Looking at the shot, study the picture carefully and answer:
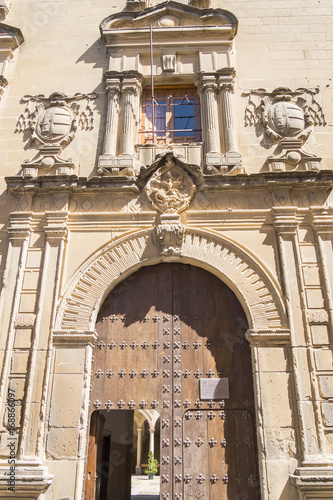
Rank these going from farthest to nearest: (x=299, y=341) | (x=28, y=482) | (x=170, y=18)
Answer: (x=170, y=18)
(x=299, y=341)
(x=28, y=482)

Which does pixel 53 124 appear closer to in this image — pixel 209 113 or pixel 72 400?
pixel 209 113

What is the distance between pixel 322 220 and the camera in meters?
6.37

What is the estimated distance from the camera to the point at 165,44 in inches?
316

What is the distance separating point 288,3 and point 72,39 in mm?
4280

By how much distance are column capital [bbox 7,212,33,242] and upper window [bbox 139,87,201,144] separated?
241 cm

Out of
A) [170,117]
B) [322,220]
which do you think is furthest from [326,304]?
[170,117]

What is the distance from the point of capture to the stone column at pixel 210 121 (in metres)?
6.93

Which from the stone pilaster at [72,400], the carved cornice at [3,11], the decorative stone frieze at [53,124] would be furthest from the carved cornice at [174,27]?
the stone pilaster at [72,400]

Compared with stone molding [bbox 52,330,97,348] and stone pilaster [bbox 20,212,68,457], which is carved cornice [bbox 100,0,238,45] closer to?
stone pilaster [bbox 20,212,68,457]

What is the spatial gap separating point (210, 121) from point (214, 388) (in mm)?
4254

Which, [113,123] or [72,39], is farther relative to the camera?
[72,39]

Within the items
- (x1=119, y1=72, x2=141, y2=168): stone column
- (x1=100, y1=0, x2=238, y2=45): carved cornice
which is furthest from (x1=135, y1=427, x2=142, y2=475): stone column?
(x1=100, y1=0, x2=238, y2=45): carved cornice

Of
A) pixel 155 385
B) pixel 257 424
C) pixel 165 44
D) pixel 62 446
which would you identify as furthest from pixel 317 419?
pixel 165 44

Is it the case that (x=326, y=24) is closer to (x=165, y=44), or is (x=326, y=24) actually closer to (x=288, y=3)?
(x=288, y=3)
